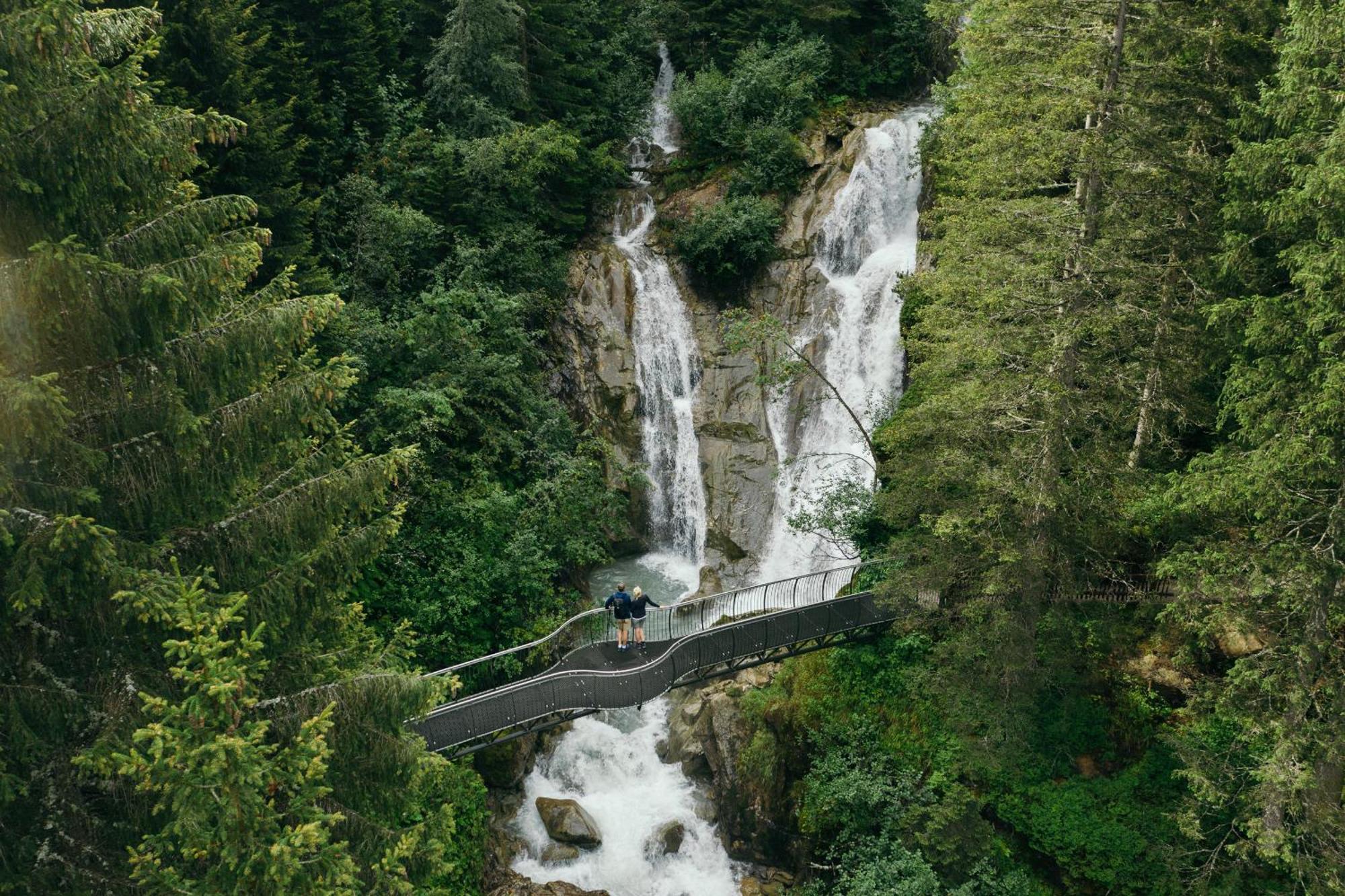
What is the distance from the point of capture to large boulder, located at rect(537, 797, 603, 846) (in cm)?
1580

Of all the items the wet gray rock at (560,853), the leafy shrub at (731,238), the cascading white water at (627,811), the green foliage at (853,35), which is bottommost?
the cascading white water at (627,811)

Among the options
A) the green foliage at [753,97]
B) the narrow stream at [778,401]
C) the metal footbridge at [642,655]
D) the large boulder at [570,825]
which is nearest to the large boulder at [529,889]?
the large boulder at [570,825]

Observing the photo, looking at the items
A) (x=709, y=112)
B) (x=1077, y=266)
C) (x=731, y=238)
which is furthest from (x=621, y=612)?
(x=709, y=112)

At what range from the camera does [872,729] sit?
15305 mm

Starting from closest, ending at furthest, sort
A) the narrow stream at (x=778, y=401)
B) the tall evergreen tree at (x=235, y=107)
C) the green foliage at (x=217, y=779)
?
the green foliage at (x=217, y=779)
the tall evergreen tree at (x=235, y=107)
the narrow stream at (x=778, y=401)

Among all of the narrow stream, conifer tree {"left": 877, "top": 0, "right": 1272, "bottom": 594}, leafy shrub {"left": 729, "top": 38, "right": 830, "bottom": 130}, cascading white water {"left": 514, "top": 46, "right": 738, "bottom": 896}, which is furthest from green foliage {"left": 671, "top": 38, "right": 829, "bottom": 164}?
conifer tree {"left": 877, "top": 0, "right": 1272, "bottom": 594}

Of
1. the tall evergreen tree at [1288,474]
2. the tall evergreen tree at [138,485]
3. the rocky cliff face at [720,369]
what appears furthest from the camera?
the rocky cliff face at [720,369]

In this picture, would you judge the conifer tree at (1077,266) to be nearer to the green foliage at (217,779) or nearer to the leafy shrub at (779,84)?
the green foliage at (217,779)

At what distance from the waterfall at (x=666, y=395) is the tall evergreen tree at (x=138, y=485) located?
50.0 ft

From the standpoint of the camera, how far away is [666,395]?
24.3 meters

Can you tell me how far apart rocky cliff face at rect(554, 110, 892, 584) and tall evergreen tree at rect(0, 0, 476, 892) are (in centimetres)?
1488

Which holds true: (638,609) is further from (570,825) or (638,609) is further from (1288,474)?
(1288,474)

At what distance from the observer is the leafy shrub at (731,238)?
24547mm

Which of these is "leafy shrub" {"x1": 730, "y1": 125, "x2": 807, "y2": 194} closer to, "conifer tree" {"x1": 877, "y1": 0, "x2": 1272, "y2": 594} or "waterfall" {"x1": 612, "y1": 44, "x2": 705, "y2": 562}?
"waterfall" {"x1": 612, "y1": 44, "x2": 705, "y2": 562}
